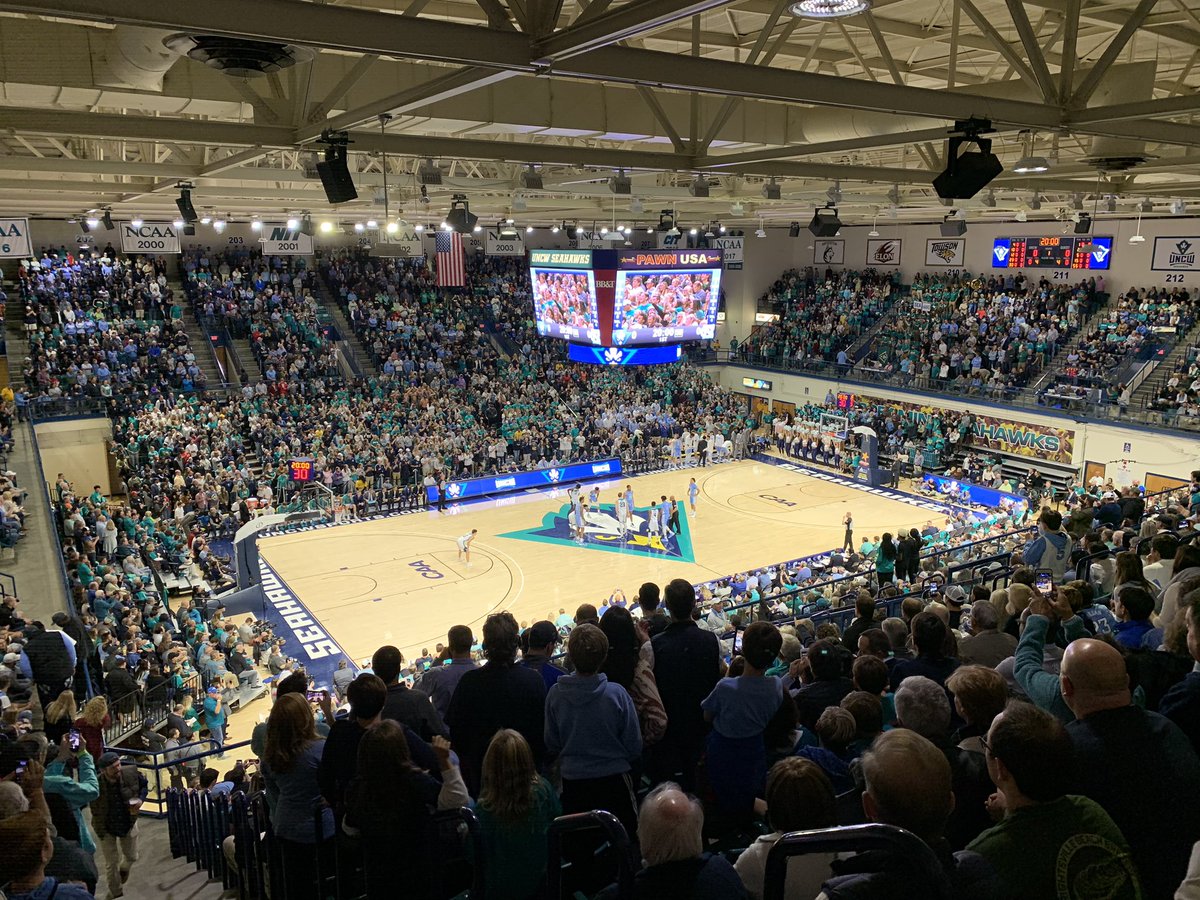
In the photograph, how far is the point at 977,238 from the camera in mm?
35844

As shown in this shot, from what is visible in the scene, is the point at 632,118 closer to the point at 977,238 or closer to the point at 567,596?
the point at 567,596

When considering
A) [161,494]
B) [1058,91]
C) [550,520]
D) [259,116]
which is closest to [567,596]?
[550,520]

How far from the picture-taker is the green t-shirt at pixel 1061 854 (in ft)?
7.86

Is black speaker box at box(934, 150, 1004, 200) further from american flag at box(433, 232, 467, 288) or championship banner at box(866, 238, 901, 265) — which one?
championship banner at box(866, 238, 901, 265)

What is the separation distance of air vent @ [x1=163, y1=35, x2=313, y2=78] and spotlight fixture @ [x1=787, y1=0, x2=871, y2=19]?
3075 mm

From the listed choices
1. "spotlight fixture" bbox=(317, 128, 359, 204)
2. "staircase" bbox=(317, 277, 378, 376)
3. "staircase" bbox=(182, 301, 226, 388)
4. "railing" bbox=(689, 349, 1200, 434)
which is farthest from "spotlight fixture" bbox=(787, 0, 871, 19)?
"staircase" bbox=(317, 277, 378, 376)

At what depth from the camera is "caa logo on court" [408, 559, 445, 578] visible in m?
20.4

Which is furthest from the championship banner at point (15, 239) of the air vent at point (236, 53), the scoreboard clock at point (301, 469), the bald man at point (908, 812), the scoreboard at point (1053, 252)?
the scoreboard at point (1053, 252)

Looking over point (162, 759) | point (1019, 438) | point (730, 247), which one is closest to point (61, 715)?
point (162, 759)

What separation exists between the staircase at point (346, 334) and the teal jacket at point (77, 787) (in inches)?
1059

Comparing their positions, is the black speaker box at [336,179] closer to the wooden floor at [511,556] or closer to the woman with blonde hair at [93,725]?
the woman with blonde hair at [93,725]

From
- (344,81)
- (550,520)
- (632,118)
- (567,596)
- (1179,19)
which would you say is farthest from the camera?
(550,520)

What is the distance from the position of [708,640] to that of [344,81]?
5.74 m

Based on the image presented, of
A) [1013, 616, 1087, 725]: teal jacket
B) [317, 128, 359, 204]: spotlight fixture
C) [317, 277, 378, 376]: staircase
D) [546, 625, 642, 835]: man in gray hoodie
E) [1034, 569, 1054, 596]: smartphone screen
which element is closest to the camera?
[1013, 616, 1087, 725]: teal jacket
